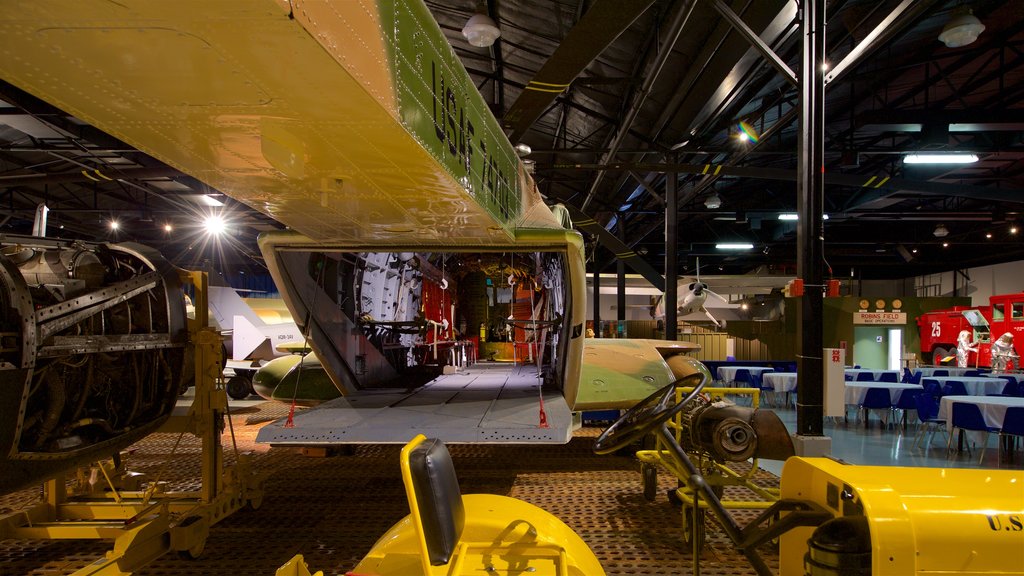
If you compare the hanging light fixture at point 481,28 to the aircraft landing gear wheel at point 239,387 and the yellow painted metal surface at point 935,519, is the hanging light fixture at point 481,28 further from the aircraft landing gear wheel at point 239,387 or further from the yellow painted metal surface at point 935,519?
the aircraft landing gear wheel at point 239,387

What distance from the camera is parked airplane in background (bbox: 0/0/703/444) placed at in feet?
4.78

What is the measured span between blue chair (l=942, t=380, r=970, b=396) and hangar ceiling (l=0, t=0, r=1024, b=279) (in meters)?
3.30

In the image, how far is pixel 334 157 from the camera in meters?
2.37

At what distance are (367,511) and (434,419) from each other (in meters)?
1.15

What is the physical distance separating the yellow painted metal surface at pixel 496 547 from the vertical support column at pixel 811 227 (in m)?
4.07

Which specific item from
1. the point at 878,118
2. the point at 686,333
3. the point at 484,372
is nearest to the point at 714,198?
the point at 878,118

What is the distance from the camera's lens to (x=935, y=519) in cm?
179

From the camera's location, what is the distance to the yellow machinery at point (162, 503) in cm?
326

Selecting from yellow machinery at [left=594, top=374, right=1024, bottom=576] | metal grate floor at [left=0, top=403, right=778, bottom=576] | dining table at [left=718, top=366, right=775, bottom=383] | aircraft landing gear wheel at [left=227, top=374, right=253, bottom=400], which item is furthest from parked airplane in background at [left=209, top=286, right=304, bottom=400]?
yellow machinery at [left=594, top=374, right=1024, bottom=576]

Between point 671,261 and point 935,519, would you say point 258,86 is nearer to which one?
point 935,519

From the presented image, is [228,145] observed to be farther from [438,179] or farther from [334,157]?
[438,179]

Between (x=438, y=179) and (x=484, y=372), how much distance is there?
5586mm

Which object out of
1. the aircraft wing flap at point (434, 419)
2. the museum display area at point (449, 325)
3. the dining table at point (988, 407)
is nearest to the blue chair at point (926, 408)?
the museum display area at point (449, 325)

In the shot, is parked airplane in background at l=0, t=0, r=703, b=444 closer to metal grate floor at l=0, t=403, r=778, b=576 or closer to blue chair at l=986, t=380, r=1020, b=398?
metal grate floor at l=0, t=403, r=778, b=576
